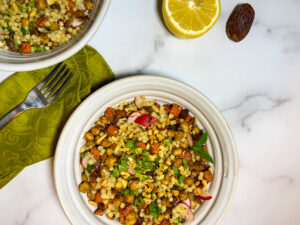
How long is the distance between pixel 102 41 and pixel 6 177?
685 mm

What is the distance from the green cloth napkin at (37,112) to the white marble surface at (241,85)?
6 cm

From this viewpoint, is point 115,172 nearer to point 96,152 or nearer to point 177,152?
point 96,152

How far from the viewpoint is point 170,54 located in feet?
4.05

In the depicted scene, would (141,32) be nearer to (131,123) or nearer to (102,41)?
(102,41)

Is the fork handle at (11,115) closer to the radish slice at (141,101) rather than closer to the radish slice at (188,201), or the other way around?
the radish slice at (141,101)

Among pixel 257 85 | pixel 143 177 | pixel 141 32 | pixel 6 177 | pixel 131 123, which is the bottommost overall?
pixel 6 177

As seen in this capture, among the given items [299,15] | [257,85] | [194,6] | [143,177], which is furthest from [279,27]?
[143,177]

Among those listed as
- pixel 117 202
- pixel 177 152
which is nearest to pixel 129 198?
pixel 117 202

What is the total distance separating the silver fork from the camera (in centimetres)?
114

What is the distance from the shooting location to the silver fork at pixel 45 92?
114cm

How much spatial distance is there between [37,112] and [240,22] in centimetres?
90

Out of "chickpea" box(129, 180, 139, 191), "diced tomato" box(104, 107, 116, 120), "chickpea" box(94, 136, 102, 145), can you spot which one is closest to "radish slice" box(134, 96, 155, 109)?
"diced tomato" box(104, 107, 116, 120)

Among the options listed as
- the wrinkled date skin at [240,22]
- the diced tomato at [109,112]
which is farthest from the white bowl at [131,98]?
the wrinkled date skin at [240,22]

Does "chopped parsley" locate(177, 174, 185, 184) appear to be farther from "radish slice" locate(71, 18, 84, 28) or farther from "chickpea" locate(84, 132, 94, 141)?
"radish slice" locate(71, 18, 84, 28)
